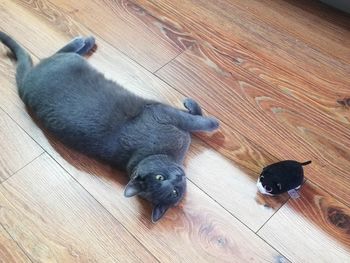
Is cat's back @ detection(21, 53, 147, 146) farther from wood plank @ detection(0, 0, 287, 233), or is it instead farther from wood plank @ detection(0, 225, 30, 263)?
wood plank @ detection(0, 225, 30, 263)

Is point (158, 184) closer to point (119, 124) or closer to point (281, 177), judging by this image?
point (119, 124)

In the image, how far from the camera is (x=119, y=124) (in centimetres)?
113

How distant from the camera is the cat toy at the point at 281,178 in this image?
43.0 inches

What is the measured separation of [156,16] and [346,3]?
69 centimetres

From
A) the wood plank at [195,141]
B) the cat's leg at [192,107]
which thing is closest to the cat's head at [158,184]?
the wood plank at [195,141]

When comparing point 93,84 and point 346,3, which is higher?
point 346,3

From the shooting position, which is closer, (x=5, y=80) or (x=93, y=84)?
(x=93, y=84)

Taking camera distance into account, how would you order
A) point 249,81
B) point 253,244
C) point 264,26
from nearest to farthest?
point 253,244
point 249,81
point 264,26

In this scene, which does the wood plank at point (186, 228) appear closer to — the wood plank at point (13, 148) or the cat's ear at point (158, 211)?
the cat's ear at point (158, 211)

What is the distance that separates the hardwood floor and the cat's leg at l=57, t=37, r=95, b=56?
0.04 metres

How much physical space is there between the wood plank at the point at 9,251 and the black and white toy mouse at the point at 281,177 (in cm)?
67

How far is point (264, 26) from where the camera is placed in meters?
1.47

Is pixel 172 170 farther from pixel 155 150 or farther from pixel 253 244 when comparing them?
pixel 253 244

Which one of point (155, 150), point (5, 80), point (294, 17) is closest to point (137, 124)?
point (155, 150)
